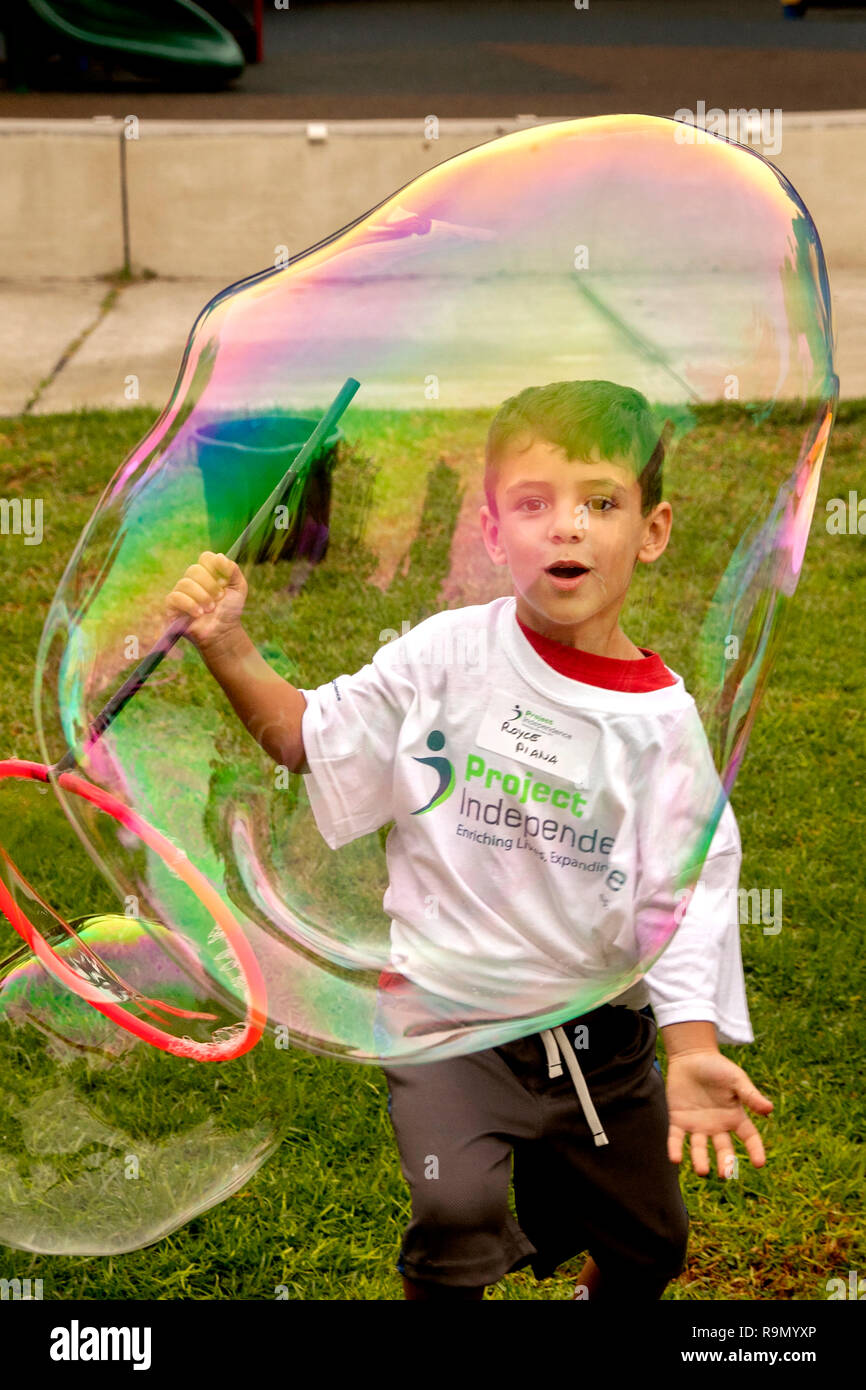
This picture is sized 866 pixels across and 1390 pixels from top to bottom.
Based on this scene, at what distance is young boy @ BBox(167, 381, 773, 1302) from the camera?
1778mm

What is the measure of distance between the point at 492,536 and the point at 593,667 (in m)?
0.19

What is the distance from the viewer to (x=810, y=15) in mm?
14125

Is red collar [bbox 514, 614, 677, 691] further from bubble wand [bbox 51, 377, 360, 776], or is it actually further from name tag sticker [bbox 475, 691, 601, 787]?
bubble wand [bbox 51, 377, 360, 776]

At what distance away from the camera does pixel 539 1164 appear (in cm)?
198

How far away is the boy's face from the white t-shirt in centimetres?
7

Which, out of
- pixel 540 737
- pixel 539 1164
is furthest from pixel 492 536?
pixel 539 1164

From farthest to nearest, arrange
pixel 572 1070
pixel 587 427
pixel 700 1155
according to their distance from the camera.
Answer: pixel 572 1070, pixel 587 427, pixel 700 1155

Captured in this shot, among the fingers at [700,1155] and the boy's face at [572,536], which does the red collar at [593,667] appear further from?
the fingers at [700,1155]

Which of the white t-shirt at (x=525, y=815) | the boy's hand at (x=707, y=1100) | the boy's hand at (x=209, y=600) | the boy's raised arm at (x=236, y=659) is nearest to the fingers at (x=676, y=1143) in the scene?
the boy's hand at (x=707, y=1100)

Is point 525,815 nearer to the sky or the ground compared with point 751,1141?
nearer to the sky

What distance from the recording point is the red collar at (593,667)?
1819 mm

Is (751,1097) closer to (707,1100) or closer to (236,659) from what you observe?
(707,1100)

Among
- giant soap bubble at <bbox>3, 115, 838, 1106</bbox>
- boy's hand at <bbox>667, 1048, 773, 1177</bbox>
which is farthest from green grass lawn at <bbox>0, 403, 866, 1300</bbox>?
boy's hand at <bbox>667, 1048, 773, 1177</bbox>
